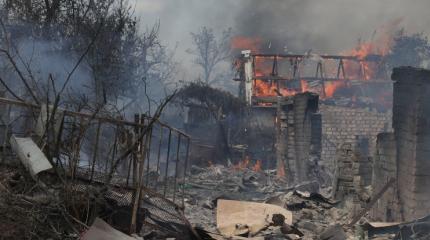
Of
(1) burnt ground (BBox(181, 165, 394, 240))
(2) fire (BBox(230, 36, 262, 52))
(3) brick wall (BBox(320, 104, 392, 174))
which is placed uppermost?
(2) fire (BBox(230, 36, 262, 52))

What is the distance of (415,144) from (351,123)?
12012mm

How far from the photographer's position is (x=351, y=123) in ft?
64.0

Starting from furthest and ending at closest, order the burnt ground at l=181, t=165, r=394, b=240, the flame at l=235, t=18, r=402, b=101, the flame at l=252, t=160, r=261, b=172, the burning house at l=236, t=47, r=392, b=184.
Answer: the flame at l=235, t=18, r=402, b=101, the flame at l=252, t=160, r=261, b=172, the burning house at l=236, t=47, r=392, b=184, the burnt ground at l=181, t=165, r=394, b=240

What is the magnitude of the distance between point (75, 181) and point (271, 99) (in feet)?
55.2

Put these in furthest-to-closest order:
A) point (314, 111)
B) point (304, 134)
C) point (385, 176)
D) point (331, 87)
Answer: point (331, 87) < point (304, 134) < point (314, 111) < point (385, 176)

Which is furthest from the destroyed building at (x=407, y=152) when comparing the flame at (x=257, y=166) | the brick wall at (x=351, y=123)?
the flame at (x=257, y=166)

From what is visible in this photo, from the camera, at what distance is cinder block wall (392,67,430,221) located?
25.1 ft

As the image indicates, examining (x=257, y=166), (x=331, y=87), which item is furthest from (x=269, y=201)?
(x=331, y=87)

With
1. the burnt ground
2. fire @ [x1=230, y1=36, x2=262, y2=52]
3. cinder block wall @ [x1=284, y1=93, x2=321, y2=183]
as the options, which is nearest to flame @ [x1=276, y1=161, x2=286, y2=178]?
the burnt ground

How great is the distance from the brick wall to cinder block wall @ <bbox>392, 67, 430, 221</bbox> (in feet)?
35.7

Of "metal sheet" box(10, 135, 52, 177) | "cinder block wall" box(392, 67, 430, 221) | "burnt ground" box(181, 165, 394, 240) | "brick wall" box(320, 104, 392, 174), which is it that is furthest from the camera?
"brick wall" box(320, 104, 392, 174)

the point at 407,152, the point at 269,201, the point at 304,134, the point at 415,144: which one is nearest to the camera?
the point at 415,144

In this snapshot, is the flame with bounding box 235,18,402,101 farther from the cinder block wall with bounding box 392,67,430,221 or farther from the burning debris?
the cinder block wall with bounding box 392,67,430,221

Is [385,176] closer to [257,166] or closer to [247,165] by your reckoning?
[257,166]
